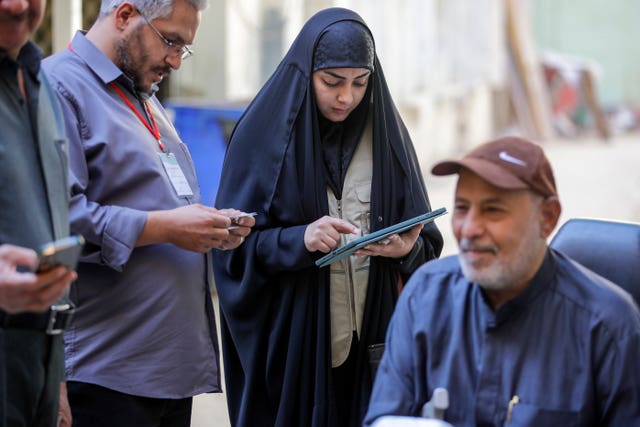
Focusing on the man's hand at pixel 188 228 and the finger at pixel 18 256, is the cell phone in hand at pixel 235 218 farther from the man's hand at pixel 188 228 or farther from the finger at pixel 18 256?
the finger at pixel 18 256

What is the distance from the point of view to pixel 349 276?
10.3ft

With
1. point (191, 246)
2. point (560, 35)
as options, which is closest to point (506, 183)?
point (191, 246)

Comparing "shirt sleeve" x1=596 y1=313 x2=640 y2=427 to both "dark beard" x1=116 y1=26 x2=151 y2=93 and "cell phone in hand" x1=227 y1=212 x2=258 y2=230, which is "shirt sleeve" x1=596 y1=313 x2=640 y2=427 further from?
"dark beard" x1=116 y1=26 x2=151 y2=93

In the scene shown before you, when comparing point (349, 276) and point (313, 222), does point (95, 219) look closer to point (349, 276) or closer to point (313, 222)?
point (313, 222)

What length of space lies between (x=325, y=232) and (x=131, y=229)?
636mm

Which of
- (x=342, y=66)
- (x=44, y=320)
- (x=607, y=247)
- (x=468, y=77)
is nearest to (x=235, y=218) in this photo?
(x=342, y=66)

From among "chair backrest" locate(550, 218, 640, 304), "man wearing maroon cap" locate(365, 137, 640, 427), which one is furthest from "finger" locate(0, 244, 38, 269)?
"chair backrest" locate(550, 218, 640, 304)

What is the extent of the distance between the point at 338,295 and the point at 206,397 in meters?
2.36

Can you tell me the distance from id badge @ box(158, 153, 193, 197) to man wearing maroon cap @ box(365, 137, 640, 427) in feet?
2.94

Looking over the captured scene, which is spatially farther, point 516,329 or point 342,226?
point 342,226

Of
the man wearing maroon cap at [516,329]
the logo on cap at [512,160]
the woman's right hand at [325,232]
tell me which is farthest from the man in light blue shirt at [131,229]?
the logo on cap at [512,160]

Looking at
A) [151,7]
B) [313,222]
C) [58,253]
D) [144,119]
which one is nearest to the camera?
[58,253]

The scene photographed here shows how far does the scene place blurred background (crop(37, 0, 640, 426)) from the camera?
752 centimetres

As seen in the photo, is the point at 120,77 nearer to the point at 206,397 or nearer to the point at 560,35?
the point at 206,397
